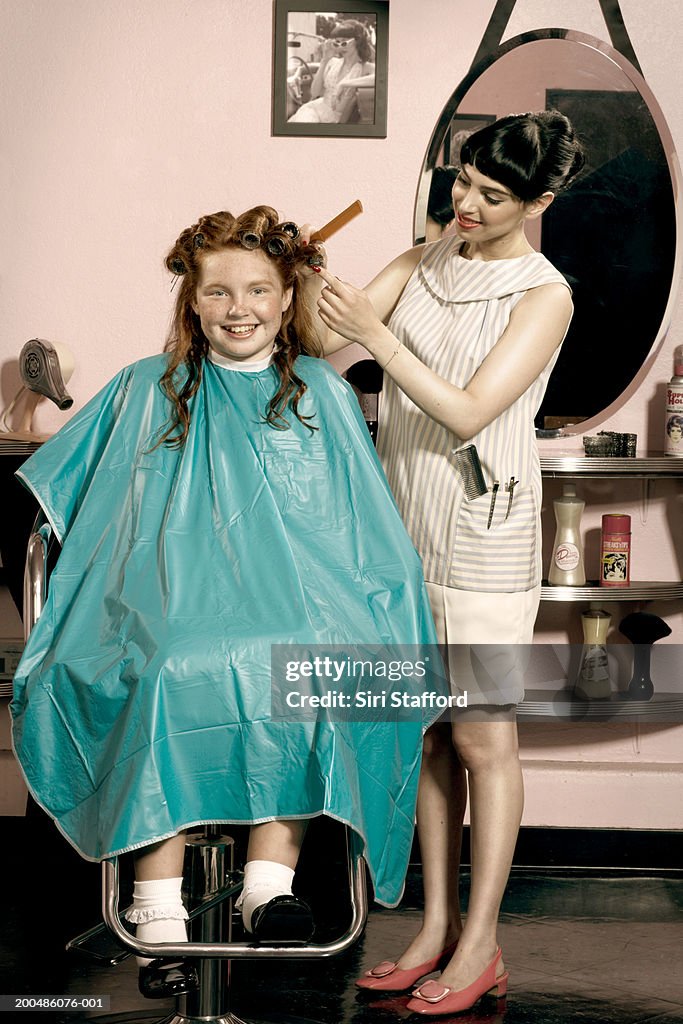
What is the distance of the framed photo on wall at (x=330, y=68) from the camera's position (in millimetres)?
2713

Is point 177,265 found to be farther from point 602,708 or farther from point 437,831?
point 602,708

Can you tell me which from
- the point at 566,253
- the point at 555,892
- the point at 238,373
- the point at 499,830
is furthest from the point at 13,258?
the point at 555,892

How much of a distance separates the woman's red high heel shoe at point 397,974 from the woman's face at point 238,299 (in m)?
1.18

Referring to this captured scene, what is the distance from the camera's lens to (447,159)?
2740mm

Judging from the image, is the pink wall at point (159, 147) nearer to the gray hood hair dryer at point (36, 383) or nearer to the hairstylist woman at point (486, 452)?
the gray hood hair dryer at point (36, 383)

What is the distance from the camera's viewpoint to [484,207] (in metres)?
2.03

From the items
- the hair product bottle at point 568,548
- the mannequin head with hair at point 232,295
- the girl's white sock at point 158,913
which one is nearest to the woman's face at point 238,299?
the mannequin head with hair at point 232,295

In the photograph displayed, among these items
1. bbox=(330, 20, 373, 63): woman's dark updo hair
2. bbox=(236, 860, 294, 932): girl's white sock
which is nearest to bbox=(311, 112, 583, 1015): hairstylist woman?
bbox=(236, 860, 294, 932): girl's white sock

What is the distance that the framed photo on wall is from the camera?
2713 millimetres

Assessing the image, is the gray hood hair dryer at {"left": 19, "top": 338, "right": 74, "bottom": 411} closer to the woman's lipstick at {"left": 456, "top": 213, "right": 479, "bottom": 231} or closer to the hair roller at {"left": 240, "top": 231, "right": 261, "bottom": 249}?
the hair roller at {"left": 240, "top": 231, "right": 261, "bottom": 249}

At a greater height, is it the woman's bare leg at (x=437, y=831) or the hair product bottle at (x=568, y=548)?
the hair product bottle at (x=568, y=548)

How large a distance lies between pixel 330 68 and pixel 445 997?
2.00 meters

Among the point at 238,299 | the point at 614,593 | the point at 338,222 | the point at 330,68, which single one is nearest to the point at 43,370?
the point at 238,299

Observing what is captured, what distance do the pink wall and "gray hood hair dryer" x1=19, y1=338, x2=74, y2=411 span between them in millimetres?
240
